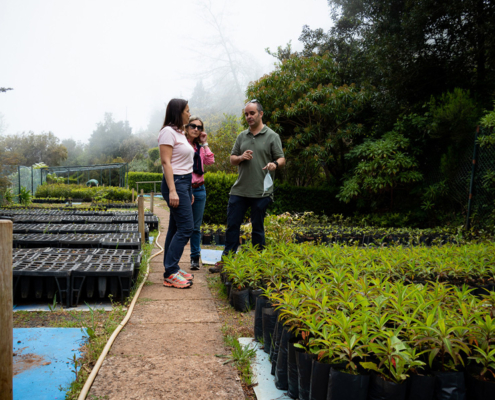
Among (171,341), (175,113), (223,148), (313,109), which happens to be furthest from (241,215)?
(223,148)

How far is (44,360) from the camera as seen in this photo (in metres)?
1.71

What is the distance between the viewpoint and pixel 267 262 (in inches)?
106

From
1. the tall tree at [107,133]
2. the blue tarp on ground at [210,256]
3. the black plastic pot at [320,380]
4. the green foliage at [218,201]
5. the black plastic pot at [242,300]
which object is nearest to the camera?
the black plastic pot at [320,380]

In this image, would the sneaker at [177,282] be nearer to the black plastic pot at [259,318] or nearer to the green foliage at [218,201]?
the black plastic pot at [259,318]

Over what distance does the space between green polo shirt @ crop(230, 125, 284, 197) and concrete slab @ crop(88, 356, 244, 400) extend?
176cm

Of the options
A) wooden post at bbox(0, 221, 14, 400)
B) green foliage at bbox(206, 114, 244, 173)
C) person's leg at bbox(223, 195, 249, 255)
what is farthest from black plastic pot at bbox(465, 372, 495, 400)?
green foliage at bbox(206, 114, 244, 173)

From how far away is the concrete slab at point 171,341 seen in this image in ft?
6.16

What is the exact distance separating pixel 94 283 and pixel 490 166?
6.93 m

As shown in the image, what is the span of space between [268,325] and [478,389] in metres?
0.97

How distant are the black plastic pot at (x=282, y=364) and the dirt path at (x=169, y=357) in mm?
182

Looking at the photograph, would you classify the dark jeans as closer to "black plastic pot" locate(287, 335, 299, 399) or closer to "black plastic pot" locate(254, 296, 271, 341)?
"black plastic pot" locate(254, 296, 271, 341)

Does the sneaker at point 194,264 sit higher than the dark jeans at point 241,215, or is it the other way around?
the dark jeans at point 241,215

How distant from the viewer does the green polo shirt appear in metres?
3.30

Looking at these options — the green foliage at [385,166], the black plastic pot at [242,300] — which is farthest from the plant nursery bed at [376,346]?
the green foliage at [385,166]
